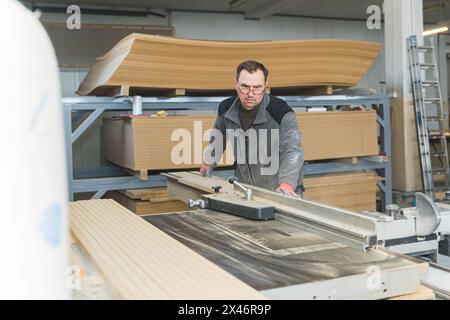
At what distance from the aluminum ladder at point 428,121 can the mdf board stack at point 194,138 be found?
61 centimetres

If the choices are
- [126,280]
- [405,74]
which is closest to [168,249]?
[126,280]

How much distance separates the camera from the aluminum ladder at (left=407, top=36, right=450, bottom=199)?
17.3ft

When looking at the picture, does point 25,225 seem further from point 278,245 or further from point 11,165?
point 278,245

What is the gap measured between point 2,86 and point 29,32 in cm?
10

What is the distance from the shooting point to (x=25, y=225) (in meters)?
0.81

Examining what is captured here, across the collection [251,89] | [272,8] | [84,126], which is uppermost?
[272,8]

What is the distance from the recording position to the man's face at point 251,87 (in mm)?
2826

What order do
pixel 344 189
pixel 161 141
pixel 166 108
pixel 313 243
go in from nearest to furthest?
1. pixel 313 243
2. pixel 161 141
3. pixel 166 108
4. pixel 344 189

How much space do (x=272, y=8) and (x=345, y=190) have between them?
14.8 feet

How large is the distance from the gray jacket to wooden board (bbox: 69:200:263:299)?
4.56 ft

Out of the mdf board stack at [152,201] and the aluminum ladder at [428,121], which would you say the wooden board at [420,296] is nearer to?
the mdf board stack at [152,201]

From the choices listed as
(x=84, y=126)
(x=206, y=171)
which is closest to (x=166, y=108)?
(x=84, y=126)

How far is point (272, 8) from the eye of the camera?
27.4 feet

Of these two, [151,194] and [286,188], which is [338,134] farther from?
[286,188]
